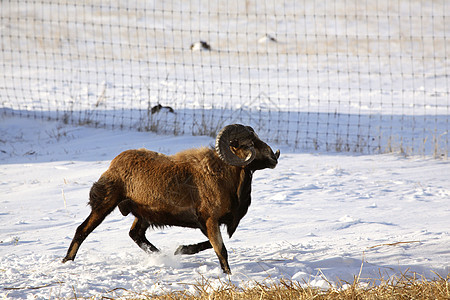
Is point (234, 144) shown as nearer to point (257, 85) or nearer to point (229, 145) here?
point (229, 145)

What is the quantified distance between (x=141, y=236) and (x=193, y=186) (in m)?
0.96

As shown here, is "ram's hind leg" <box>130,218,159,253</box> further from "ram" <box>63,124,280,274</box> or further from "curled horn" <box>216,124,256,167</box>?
"curled horn" <box>216,124,256,167</box>

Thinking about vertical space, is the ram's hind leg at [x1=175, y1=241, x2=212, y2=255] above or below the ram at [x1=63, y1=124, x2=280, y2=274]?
below

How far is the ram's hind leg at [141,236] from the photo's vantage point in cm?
543

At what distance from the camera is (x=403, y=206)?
7.31 meters

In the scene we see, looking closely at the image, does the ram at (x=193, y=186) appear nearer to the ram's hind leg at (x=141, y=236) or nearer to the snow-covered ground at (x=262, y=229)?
the ram's hind leg at (x=141, y=236)

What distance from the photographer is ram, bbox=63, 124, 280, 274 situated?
484cm

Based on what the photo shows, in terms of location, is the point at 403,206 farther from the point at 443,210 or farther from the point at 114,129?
→ the point at 114,129

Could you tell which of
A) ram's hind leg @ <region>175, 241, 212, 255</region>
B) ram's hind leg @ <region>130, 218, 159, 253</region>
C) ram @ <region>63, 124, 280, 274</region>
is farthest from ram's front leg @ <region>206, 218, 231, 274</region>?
ram's hind leg @ <region>130, 218, 159, 253</region>

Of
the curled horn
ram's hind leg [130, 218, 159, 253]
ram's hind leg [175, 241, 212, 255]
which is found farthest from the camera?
ram's hind leg [130, 218, 159, 253]

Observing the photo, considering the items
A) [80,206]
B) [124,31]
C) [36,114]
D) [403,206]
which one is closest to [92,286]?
[80,206]

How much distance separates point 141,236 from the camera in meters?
5.48

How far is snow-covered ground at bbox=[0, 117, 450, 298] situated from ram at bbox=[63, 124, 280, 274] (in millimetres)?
427

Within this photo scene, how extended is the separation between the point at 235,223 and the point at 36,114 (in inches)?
429
